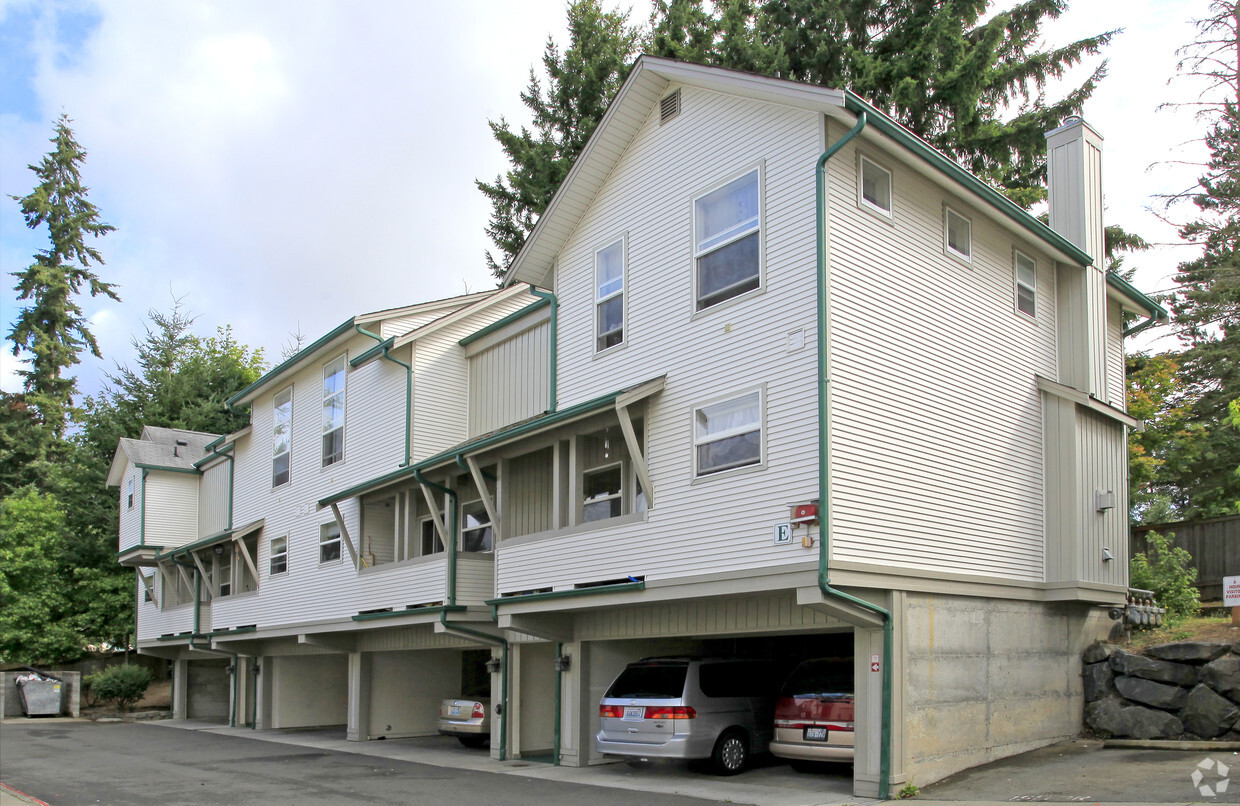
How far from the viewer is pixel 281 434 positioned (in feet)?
89.6

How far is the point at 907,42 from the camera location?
27.9 metres

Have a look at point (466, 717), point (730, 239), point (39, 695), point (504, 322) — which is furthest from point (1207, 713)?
point (39, 695)

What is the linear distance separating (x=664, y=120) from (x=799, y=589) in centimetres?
748

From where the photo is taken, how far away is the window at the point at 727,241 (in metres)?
13.9

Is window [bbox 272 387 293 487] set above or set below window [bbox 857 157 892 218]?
below

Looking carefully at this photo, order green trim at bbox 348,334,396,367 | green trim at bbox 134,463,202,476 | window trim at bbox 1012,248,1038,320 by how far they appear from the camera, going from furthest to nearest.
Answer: green trim at bbox 134,463,202,476 < green trim at bbox 348,334,396,367 < window trim at bbox 1012,248,1038,320

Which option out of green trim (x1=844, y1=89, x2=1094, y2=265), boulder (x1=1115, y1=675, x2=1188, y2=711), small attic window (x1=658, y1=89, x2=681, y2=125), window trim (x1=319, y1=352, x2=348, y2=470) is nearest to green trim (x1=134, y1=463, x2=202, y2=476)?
window trim (x1=319, y1=352, x2=348, y2=470)

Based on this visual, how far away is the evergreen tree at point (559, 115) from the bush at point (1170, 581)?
66.7ft

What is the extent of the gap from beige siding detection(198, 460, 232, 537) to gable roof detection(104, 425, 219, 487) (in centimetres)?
87

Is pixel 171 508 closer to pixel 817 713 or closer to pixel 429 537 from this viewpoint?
pixel 429 537

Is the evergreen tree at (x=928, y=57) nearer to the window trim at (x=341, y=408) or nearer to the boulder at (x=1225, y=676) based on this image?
the window trim at (x=341, y=408)

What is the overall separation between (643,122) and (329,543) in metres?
12.5

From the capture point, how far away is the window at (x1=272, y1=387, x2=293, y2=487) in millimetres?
26875

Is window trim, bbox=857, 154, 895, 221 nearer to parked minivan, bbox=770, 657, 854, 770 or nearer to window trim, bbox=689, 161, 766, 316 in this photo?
window trim, bbox=689, 161, 766, 316
